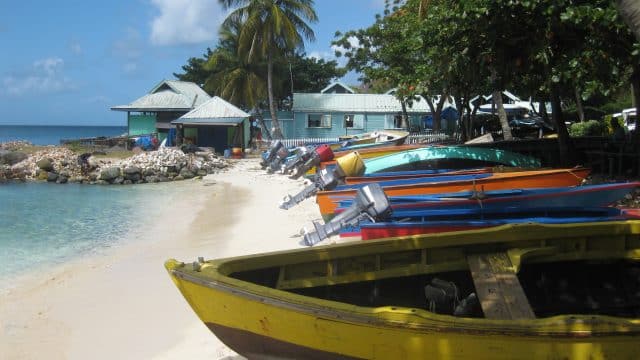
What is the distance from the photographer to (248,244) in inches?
471

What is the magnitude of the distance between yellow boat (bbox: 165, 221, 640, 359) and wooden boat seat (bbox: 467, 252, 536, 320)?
0.01 m

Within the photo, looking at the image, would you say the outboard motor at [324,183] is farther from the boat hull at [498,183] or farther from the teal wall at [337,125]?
the teal wall at [337,125]

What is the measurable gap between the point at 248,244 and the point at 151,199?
35.8 feet

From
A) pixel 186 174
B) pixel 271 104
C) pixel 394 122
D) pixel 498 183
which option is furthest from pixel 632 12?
pixel 394 122

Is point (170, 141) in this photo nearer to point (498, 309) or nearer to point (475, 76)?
point (475, 76)

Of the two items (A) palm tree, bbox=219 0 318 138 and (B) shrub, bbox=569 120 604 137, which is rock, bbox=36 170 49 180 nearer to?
(A) palm tree, bbox=219 0 318 138

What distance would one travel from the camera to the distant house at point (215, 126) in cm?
3403

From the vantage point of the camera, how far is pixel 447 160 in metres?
14.2

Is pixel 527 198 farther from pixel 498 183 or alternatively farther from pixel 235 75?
pixel 235 75

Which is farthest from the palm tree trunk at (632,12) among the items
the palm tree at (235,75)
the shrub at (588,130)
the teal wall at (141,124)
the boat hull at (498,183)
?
the teal wall at (141,124)

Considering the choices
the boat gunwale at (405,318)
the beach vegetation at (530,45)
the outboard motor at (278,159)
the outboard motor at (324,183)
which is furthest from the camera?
the outboard motor at (278,159)

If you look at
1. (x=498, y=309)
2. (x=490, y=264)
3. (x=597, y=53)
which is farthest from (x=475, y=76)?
(x=498, y=309)

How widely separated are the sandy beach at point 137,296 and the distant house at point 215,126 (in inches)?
679

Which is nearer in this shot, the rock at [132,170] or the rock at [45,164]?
the rock at [132,170]
